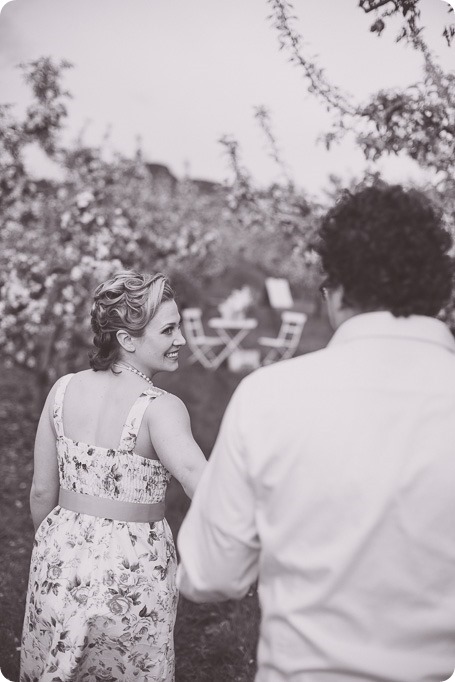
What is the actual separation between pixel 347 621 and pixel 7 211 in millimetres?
6378

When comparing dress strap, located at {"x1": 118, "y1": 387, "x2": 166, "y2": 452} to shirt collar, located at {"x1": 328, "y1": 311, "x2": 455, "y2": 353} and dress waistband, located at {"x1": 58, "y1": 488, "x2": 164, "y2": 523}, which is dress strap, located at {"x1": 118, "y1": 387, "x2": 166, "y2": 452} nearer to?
dress waistband, located at {"x1": 58, "y1": 488, "x2": 164, "y2": 523}

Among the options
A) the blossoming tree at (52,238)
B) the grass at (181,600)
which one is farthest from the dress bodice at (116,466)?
the blossoming tree at (52,238)

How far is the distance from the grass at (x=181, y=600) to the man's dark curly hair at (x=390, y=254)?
94.2 inches

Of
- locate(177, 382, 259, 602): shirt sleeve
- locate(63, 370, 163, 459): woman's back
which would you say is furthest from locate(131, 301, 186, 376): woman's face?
locate(177, 382, 259, 602): shirt sleeve

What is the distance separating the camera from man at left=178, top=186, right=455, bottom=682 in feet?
4.19

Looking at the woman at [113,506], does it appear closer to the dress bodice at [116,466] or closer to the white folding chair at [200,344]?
the dress bodice at [116,466]

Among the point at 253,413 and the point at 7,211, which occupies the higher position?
the point at 7,211

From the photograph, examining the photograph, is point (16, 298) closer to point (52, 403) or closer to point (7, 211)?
point (7, 211)

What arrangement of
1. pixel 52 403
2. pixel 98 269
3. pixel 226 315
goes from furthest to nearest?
pixel 226 315, pixel 98 269, pixel 52 403

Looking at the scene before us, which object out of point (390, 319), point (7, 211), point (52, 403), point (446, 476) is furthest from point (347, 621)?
point (7, 211)

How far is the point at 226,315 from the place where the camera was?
11.4 metres

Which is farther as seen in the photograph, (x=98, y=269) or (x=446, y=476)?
(x=98, y=269)

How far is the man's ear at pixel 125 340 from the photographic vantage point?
7.19 feet

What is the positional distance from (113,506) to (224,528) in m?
0.86
